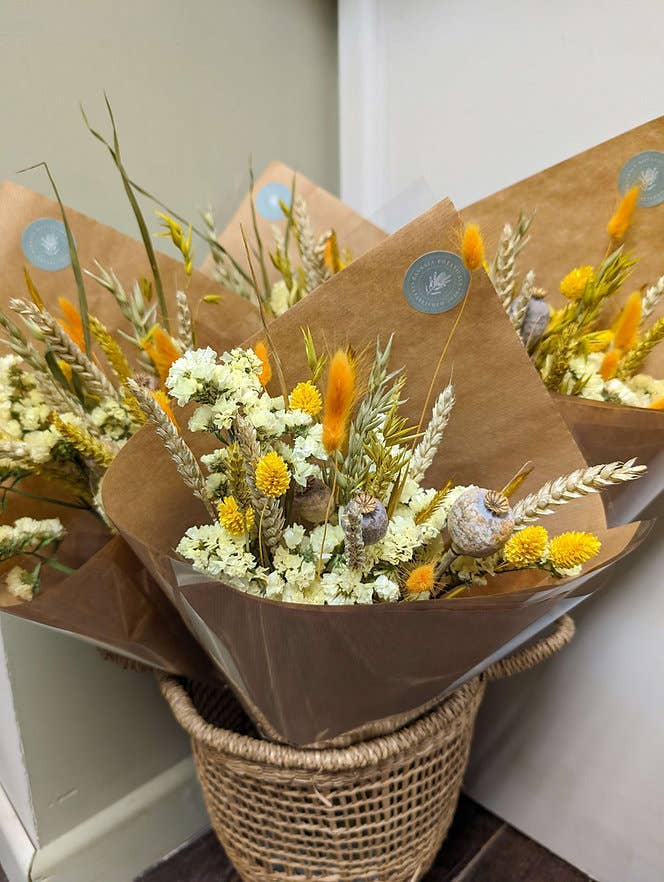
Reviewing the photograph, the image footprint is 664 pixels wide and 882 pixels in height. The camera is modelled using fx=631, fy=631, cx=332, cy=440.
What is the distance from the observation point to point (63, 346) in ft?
1.71

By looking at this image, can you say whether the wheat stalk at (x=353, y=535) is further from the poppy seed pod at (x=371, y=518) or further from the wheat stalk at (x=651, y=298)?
the wheat stalk at (x=651, y=298)

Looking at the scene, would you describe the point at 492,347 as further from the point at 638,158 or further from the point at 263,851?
the point at 263,851

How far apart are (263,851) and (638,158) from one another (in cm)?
85

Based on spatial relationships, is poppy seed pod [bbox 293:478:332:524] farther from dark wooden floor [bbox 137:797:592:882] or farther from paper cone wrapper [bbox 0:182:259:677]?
dark wooden floor [bbox 137:797:592:882]

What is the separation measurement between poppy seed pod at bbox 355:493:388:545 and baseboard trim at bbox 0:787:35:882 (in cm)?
74

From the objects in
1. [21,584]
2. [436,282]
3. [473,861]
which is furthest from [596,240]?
[473,861]

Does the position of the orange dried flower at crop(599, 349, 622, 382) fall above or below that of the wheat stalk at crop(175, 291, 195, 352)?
below

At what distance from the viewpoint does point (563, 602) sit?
531mm

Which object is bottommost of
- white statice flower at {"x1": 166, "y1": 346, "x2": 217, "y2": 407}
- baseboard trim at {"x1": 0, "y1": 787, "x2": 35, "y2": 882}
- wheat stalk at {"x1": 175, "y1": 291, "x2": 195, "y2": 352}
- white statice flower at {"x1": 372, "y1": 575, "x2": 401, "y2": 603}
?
baseboard trim at {"x1": 0, "y1": 787, "x2": 35, "y2": 882}

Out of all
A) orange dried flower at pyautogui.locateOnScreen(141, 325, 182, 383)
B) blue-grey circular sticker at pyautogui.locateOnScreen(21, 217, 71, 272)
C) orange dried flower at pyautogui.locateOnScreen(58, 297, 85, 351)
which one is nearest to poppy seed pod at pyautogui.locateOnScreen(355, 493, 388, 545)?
orange dried flower at pyautogui.locateOnScreen(141, 325, 182, 383)

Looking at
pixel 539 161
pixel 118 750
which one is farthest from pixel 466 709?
pixel 539 161

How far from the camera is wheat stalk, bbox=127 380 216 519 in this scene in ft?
1.40

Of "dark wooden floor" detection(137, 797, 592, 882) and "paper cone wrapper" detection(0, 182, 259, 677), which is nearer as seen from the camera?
"paper cone wrapper" detection(0, 182, 259, 677)

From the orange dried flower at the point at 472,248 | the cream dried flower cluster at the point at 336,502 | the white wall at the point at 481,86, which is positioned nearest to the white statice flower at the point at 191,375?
the cream dried flower cluster at the point at 336,502
